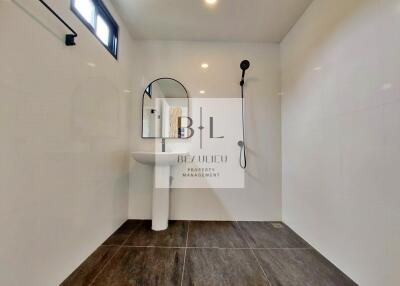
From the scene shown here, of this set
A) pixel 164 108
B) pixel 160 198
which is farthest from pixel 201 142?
pixel 160 198

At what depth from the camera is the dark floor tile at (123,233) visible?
1949mm

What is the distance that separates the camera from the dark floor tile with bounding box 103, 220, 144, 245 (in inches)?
76.7

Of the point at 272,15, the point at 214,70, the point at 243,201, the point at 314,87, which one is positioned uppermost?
the point at 272,15

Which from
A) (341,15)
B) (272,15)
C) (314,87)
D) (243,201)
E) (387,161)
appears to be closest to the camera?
(387,161)

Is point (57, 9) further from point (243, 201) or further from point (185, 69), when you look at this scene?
point (243, 201)

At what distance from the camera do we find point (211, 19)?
217 cm

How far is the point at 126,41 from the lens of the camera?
239 centimetres

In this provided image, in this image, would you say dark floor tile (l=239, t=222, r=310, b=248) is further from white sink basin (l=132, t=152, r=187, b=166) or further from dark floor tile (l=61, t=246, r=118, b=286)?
dark floor tile (l=61, t=246, r=118, b=286)

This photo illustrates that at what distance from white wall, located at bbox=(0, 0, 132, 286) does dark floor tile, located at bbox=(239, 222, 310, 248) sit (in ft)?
5.00

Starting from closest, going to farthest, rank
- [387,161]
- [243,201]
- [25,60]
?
[25,60] → [387,161] → [243,201]

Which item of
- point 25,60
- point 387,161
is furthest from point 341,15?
point 25,60

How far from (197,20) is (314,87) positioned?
1424mm

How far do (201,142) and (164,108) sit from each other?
25.9 inches

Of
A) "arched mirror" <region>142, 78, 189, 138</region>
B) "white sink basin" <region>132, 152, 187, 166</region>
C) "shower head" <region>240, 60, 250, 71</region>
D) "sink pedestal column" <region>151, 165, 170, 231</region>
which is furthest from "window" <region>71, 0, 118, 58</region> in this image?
"shower head" <region>240, 60, 250, 71</region>
